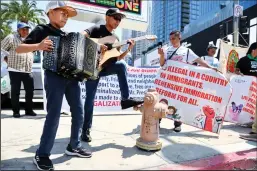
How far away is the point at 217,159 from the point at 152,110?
962 mm

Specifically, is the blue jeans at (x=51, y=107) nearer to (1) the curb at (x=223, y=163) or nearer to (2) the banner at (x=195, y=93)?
(1) the curb at (x=223, y=163)

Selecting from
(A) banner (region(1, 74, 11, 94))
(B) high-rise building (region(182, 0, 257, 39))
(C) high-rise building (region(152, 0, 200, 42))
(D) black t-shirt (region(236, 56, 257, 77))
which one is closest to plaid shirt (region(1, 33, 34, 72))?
(A) banner (region(1, 74, 11, 94))

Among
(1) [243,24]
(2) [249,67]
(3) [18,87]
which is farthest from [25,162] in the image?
(1) [243,24]

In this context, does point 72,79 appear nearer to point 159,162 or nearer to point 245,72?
point 159,162

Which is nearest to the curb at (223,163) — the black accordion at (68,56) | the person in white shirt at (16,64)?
the black accordion at (68,56)

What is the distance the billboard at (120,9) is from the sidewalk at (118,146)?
220 inches

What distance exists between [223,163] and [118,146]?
128 centimetres

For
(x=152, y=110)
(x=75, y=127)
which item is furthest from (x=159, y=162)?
(x=75, y=127)

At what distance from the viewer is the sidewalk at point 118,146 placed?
289cm

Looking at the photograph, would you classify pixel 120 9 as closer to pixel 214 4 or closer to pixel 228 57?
pixel 228 57

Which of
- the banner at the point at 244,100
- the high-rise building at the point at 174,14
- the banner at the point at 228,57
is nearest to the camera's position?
the banner at the point at 244,100

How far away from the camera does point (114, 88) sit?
6367mm

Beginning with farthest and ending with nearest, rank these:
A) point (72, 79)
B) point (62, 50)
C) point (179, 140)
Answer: point (179, 140), point (72, 79), point (62, 50)

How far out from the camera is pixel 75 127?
299 cm
